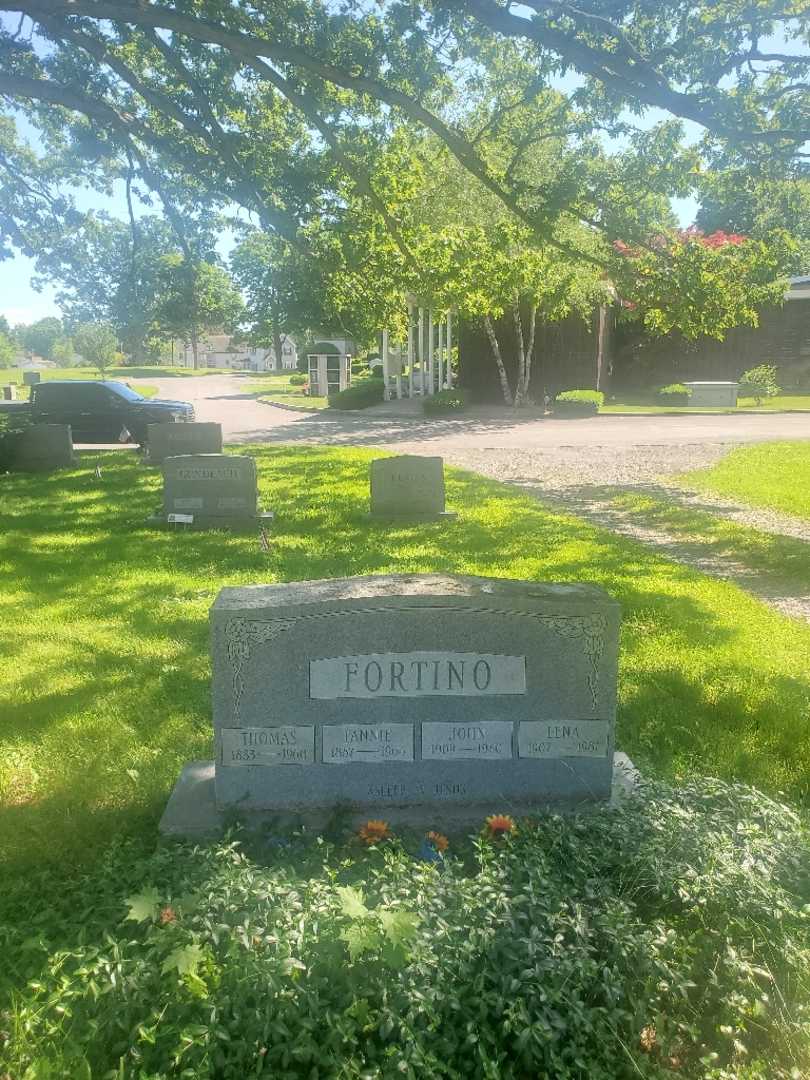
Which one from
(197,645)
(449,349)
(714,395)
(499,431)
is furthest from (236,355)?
(197,645)

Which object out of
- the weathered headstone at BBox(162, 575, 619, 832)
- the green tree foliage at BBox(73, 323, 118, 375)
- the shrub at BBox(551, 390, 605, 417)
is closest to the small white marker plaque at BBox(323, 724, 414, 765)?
the weathered headstone at BBox(162, 575, 619, 832)

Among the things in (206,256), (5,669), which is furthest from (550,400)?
(5,669)

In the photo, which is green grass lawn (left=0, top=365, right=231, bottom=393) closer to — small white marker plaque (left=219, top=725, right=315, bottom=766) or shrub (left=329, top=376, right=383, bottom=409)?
shrub (left=329, top=376, right=383, bottom=409)

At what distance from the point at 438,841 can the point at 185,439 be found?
12666 mm

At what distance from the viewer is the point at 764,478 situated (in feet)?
51.2

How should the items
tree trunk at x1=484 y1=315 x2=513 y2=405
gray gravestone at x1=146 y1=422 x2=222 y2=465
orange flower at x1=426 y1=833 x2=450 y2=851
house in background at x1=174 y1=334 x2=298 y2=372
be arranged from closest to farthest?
orange flower at x1=426 y1=833 x2=450 y2=851, gray gravestone at x1=146 y1=422 x2=222 y2=465, tree trunk at x1=484 y1=315 x2=513 y2=405, house in background at x1=174 y1=334 x2=298 y2=372

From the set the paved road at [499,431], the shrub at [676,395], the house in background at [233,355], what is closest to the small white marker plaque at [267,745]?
the paved road at [499,431]

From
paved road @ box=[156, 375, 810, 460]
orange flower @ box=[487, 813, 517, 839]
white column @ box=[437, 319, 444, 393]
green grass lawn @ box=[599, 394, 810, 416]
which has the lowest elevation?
paved road @ box=[156, 375, 810, 460]

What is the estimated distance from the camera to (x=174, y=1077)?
2.50 metres

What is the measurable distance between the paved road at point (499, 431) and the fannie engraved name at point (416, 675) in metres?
15.5

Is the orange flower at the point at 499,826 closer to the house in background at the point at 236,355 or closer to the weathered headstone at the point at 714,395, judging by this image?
the weathered headstone at the point at 714,395

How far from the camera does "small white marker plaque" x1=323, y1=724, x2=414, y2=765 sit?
4.07 m

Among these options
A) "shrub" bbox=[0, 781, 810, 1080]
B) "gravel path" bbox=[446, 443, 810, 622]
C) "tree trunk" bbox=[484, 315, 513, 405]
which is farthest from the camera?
"tree trunk" bbox=[484, 315, 513, 405]

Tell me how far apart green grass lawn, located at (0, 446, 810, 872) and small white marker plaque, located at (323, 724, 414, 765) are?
0.96 m
